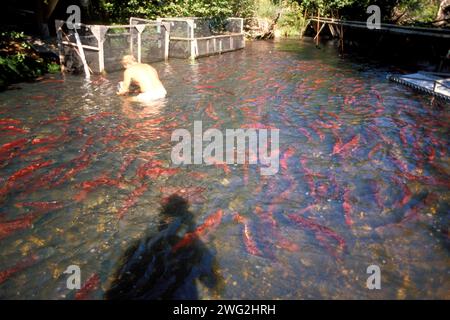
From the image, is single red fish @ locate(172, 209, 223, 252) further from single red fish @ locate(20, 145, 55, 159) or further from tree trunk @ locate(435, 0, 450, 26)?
tree trunk @ locate(435, 0, 450, 26)

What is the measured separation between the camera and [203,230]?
4559mm

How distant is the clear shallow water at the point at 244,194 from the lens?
383 cm

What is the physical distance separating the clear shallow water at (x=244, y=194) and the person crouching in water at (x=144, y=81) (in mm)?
505

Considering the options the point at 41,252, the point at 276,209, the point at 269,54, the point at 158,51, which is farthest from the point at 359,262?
the point at 269,54

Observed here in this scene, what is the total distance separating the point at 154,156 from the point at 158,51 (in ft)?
33.3

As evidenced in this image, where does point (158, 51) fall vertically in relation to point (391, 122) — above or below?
above

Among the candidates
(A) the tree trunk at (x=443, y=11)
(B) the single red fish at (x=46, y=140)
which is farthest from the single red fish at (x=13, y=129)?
(A) the tree trunk at (x=443, y=11)

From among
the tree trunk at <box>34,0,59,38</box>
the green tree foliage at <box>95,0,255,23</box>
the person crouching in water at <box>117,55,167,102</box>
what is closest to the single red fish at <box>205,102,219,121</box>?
the person crouching in water at <box>117,55,167,102</box>

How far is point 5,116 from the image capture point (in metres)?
8.44

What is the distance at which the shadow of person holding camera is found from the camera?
11.8 feet

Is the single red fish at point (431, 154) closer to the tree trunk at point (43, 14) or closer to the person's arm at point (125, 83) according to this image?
the person's arm at point (125, 83)

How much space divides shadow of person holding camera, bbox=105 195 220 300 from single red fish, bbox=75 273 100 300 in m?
0.18

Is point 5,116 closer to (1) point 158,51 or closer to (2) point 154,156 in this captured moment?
(2) point 154,156

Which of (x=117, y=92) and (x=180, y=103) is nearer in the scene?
(x=180, y=103)
